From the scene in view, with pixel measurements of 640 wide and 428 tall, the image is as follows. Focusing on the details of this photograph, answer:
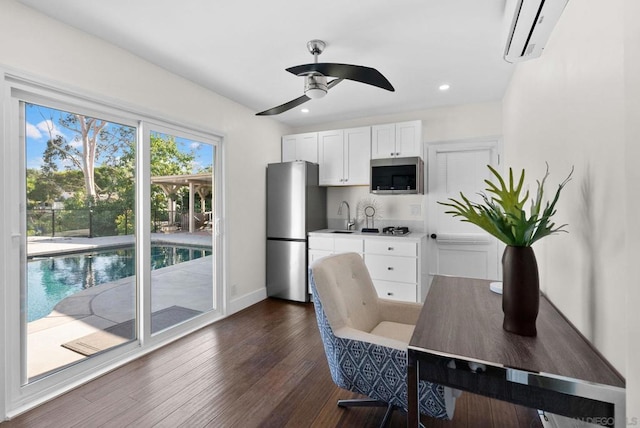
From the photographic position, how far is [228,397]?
199 cm

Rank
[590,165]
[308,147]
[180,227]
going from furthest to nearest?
[308,147], [180,227], [590,165]

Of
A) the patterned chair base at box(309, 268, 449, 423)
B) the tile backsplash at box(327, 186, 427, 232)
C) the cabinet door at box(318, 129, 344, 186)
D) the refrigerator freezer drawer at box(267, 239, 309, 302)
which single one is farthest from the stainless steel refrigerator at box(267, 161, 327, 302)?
the patterned chair base at box(309, 268, 449, 423)

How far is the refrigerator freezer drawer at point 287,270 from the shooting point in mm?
3947

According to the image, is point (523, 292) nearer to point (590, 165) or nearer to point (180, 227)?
point (590, 165)

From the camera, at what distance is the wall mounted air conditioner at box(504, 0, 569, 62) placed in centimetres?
138

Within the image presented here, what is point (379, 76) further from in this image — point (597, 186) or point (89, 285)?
point (89, 285)

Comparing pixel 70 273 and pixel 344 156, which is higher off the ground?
pixel 344 156

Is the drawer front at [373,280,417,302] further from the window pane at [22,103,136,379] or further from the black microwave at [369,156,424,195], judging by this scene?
the window pane at [22,103,136,379]

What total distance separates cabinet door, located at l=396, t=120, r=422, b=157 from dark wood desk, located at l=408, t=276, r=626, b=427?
8.57 feet

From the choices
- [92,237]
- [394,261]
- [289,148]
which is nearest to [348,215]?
[394,261]

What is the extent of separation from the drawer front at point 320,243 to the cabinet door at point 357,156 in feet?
2.69

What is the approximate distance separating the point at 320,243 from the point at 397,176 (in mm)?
1274

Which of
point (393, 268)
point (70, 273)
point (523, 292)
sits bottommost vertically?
point (393, 268)

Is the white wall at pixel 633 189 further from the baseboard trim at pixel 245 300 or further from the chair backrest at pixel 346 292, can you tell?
the baseboard trim at pixel 245 300
